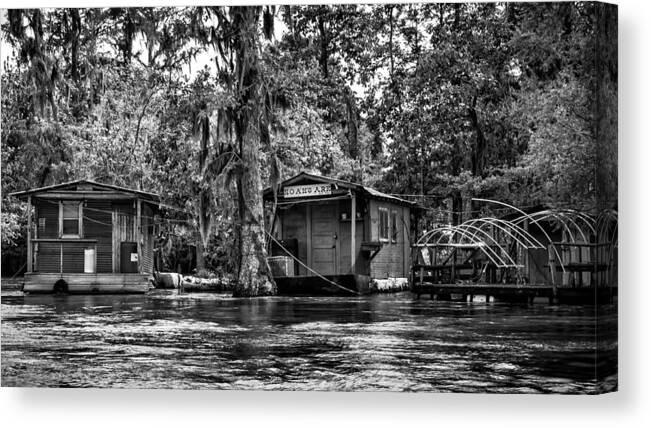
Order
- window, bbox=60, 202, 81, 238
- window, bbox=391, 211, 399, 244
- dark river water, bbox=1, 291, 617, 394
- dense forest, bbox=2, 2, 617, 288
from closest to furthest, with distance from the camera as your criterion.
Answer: dark river water, bbox=1, 291, 617, 394
dense forest, bbox=2, 2, 617, 288
window, bbox=391, 211, 399, 244
window, bbox=60, 202, 81, 238

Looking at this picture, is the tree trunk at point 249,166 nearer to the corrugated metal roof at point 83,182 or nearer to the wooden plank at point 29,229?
the corrugated metal roof at point 83,182

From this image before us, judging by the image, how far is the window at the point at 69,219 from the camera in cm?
940

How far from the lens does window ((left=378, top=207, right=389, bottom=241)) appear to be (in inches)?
357

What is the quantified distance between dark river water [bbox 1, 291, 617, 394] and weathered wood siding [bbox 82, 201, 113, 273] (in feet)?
1.19

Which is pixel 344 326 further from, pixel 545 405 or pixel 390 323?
pixel 545 405

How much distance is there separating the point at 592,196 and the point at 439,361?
78.5 inches

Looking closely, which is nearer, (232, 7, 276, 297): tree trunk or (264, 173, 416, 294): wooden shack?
(264, 173, 416, 294): wooden shack

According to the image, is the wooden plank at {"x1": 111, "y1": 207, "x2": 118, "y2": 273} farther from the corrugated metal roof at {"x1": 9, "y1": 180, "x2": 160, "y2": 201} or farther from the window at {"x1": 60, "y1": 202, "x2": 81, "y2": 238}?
the window at {"x1": 60, "y1": 202, "x2": 81, "y2": 238}

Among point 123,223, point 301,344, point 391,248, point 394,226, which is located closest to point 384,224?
point 394,226

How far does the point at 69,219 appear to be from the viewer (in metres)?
9.42

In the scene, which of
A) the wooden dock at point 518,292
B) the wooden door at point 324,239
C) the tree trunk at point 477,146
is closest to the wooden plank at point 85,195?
the wooden door at point 324,239

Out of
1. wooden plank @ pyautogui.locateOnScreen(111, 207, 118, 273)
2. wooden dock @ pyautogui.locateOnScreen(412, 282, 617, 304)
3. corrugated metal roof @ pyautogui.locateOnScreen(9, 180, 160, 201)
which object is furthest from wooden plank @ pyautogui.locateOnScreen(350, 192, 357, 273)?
wooden plank @ pyautogui.locateOnScreen(111, 207, 118, 273)

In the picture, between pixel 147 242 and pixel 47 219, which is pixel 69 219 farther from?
pixel 147 242

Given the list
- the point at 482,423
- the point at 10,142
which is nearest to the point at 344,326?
the point at 482,423
